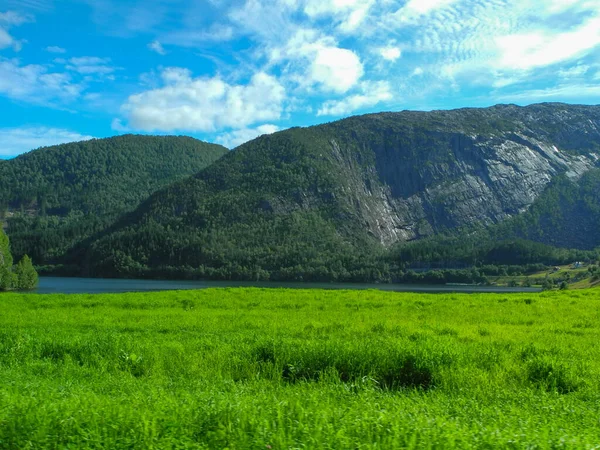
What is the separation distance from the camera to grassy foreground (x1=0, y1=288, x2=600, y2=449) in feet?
23.8

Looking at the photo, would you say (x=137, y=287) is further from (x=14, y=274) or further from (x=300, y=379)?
(x=300, y=379)

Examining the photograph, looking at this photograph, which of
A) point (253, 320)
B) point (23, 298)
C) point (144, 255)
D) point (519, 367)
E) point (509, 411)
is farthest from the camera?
point (144, 255)

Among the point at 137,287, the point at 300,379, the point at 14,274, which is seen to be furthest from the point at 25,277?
the point at 300,379

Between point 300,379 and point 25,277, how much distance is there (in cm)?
9332

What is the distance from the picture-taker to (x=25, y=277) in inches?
3629

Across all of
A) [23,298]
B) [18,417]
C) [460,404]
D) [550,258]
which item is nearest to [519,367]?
[460,404]

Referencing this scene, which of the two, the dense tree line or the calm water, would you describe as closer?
the calm water

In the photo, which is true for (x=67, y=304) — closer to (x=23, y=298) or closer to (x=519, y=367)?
(x=23, y=298)

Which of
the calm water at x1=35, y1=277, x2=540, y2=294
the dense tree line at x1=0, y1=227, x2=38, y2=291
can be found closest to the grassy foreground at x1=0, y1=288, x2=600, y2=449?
the calm water at x1=35, y1=277, x2=540, y2=294

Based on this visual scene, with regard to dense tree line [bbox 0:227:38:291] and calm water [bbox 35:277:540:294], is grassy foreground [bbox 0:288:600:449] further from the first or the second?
dense tree line [bbox 0:227:38:291]

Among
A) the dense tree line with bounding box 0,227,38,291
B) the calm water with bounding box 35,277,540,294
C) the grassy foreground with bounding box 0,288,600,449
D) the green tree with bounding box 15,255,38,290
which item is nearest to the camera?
the grassy foreground with bounding box 0,288,600,449

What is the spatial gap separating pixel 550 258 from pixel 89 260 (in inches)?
6935

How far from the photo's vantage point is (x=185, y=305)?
30.2 meters

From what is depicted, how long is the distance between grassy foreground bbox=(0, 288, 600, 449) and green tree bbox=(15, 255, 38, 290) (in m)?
72.2
